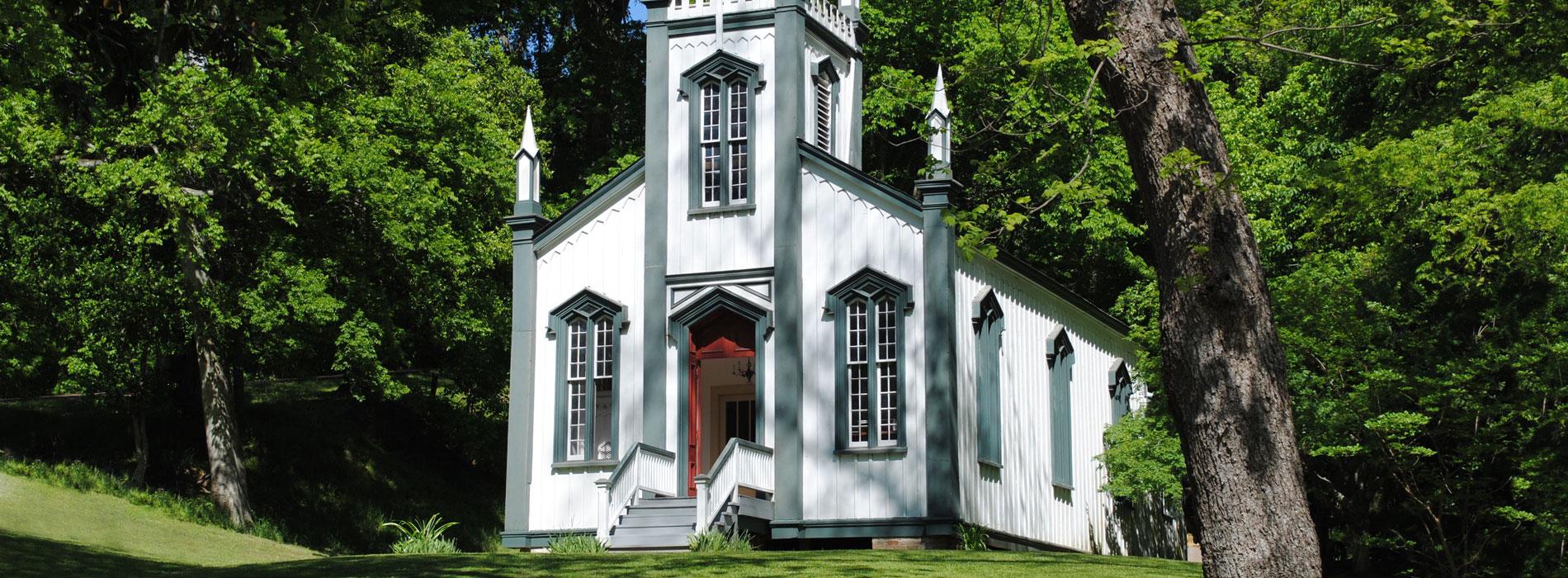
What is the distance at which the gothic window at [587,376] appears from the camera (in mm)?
25938

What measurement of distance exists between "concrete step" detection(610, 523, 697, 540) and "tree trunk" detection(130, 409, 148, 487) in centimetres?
1298

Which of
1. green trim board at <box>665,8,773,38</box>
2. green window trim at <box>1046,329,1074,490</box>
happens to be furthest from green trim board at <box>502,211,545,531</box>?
green window trim at <box>1046,329,1074,490</box>

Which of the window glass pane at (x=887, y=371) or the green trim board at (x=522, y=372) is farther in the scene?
the green trim board at (x=522, y=372)

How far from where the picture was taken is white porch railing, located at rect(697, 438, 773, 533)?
22656 millimetres

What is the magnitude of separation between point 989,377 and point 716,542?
19.3 ft

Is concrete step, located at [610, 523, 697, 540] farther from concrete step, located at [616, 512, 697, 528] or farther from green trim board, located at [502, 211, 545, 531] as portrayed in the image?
green trim board, located at [502, 211, 545, 531]

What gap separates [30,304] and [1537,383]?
25961mm

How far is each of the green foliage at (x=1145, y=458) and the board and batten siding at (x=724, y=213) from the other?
25.0 feet

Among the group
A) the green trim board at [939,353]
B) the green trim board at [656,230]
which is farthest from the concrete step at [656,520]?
the green trim board at [939,353]

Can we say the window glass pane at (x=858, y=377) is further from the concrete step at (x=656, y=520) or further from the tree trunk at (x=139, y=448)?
the tree trunk at (x=139, y=448)

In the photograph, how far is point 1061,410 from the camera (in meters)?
28.7

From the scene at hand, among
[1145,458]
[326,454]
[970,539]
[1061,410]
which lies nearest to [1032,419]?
[1061,410]

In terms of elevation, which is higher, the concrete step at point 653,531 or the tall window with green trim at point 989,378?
the tall window with green trim at point 989,378

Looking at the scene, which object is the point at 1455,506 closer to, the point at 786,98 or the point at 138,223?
the point at 786,98
